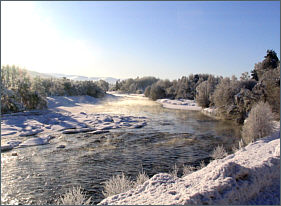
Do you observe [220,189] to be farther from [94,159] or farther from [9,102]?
[9,102]

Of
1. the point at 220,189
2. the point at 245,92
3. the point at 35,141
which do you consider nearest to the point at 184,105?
the point at 245,92

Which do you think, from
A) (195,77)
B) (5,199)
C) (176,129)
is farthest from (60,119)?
(195,77)

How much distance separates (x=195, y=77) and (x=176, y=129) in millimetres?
43790

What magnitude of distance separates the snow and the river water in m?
2.70

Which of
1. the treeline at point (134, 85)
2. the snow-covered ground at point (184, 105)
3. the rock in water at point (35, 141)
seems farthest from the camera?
the treeline at point (134, 85)

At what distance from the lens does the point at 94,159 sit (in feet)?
41.9

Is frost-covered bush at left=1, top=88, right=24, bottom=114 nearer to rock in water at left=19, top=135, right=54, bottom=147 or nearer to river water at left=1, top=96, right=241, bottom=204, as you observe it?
rock in water at left=19, top=135, right=54, bottom=147

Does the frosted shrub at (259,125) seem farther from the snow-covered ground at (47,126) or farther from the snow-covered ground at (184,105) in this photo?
the snow-covered ground at (184,105)

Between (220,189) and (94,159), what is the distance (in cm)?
835

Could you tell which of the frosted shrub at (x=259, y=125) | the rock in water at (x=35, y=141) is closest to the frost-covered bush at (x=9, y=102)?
the rock in water at (x=35, y=141)

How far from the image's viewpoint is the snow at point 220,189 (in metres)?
5.63

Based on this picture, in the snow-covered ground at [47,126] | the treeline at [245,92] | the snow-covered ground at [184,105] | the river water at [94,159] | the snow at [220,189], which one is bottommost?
the river water at [94,159]

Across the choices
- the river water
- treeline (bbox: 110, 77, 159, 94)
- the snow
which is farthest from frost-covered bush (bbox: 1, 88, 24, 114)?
treeline (bbox: 110, 77, 159, 94)

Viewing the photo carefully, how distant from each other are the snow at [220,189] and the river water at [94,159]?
2.70m
